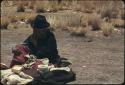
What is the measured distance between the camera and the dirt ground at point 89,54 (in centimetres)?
1094

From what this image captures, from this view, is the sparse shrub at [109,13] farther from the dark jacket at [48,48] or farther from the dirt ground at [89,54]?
the dark jacket at [48,48]

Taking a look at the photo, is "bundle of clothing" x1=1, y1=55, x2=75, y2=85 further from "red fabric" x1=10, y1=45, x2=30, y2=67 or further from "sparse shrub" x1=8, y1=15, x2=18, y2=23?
"sparse shrub" x1=8, y1=15, x2=18, y2=23

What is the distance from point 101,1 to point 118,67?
2323 centimetres

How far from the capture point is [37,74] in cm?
990

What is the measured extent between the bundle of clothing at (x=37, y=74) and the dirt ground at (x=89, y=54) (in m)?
0.42

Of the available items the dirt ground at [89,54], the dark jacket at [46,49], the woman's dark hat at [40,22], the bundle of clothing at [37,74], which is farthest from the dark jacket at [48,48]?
the dirt ground at [89,54]

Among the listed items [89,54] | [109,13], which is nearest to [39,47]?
[89,54]

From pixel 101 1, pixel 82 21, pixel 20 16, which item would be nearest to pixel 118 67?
pixel 82 21

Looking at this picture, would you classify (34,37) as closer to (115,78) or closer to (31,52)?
(31,52)

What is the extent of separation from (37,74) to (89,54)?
4.50 m

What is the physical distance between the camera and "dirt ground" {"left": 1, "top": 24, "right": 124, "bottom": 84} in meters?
10.9

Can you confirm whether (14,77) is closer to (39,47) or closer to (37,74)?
(37,74)

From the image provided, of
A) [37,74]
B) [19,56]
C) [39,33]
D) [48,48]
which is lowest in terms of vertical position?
[37,74]

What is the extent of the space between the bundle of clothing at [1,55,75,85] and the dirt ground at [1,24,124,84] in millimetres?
422
